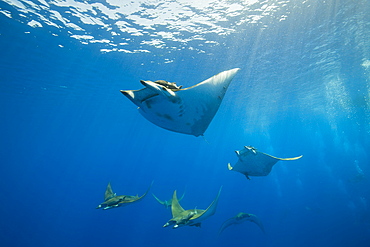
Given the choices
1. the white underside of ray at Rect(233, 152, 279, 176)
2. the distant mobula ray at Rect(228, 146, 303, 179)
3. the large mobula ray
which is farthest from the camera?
the white underside of ray at Rect(233, 152, 279, 176)

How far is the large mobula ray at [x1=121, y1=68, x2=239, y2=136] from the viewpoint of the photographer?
2.62 meters

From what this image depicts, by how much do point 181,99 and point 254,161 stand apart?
3331 mm

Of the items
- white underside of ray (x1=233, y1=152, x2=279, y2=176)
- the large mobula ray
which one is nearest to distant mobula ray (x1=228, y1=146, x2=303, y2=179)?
white underside of ray (x1=233, y1=152, x2=279, y2=176)

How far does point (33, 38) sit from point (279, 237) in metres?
27.4

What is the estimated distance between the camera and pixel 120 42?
13.6 m

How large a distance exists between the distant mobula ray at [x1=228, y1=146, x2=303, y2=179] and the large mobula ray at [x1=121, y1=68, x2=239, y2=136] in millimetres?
1915

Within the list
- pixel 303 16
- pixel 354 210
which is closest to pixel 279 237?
pixel 354 210

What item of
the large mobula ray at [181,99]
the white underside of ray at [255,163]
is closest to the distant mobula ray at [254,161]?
the white underside of ray at [255,163]

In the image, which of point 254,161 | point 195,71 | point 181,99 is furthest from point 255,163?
point 195,71

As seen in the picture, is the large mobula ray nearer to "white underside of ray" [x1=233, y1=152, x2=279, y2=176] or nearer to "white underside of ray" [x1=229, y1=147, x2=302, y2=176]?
"white underside of ray" [x1=229, y1=147, x2=302, y2=176]

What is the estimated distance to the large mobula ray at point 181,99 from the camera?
262 centimetres

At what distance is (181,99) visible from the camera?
2838 millimetres

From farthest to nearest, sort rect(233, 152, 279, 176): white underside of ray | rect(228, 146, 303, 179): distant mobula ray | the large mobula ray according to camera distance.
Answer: rect(233, 152, 279, 176): white underside of ray, rect(228, 146, 303, 179): distant mobula ray, the large mobula ray

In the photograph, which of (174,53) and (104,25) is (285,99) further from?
(104,25)
